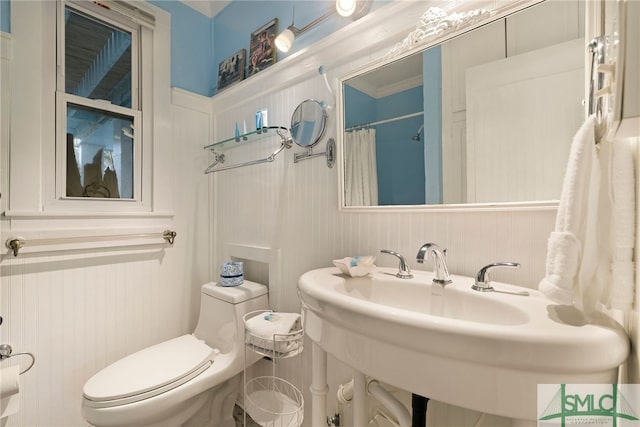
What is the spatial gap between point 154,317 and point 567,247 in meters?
1.86

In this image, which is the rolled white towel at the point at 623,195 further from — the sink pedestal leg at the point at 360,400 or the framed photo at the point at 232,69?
the framed photo at the point at 232,69

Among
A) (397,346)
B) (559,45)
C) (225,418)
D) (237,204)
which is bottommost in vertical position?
(225,418)

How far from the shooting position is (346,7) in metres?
1.07

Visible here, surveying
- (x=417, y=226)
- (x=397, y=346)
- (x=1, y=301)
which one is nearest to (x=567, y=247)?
(x=397, y=346)

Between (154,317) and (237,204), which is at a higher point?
(237,204)

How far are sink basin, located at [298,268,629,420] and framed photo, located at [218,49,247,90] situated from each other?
152 centimetres

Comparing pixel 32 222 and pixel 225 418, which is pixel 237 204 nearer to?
pixel 32 222

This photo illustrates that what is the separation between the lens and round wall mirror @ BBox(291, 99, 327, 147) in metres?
1.24

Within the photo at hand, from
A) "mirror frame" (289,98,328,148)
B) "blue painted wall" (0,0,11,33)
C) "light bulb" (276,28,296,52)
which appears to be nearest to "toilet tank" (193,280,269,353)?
"mirror frame" (289,98,328,148)

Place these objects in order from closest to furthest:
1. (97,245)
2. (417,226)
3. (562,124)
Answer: (562,124)
(417,226)
(97,245)

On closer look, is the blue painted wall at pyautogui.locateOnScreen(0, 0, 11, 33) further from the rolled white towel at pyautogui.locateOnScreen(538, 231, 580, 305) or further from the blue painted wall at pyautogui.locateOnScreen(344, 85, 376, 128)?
the rolled white towel at pyautogui.locateOnScreen(538, 231, 580, 305)

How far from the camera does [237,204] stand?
1.68m

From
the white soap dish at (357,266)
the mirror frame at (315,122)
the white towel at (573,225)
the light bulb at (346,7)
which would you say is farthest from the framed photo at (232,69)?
the white towel at (573,225)

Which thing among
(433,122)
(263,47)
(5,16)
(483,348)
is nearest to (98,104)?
(5,16)
